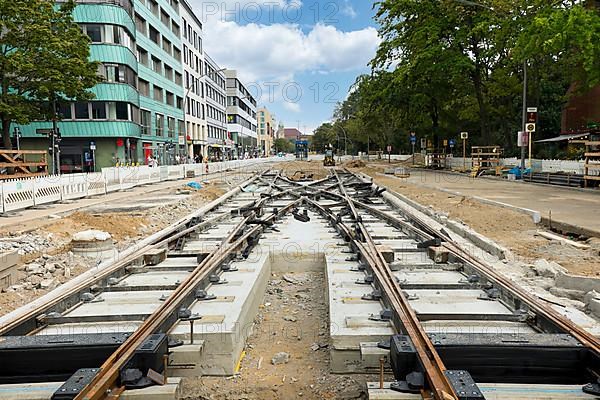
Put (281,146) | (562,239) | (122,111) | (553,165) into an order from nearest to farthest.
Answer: (562,239), (553,165), (122,111), (281,146)

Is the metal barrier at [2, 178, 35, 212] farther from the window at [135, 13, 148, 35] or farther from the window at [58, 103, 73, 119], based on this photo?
the window at [135, 13, 148, 35]

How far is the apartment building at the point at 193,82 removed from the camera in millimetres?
67875

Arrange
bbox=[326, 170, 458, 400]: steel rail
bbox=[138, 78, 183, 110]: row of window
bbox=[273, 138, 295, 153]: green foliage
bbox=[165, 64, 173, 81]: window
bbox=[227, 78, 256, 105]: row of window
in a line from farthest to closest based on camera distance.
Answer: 1. bbox=[273, 138, 295, 153]: green foliage
2. bbox=[227, 78, 256, 105]: row of window
3. bbox=[165, 64, 173, 81]: window
4. bbox=[138, 78, 183, 110]: row of window
5. bbox=[326, 170, 458, 400]: steel rail

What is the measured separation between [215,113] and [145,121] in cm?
3882

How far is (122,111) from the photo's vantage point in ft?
148

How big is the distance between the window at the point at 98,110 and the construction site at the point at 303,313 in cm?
3580

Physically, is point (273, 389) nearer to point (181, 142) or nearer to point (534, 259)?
point (534, 259)

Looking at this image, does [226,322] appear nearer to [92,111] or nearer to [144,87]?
[92,111]

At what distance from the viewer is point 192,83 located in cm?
7219

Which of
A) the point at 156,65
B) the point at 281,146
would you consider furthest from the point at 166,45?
the point at 281,146

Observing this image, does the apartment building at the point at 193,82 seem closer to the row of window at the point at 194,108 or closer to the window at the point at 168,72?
the row of window at the point at 194,108

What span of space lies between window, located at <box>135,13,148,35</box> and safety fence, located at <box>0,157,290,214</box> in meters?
A: 23.4

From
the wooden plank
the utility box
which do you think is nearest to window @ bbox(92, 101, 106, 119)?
the utility box

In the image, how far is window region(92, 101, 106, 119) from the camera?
44.2 meters
